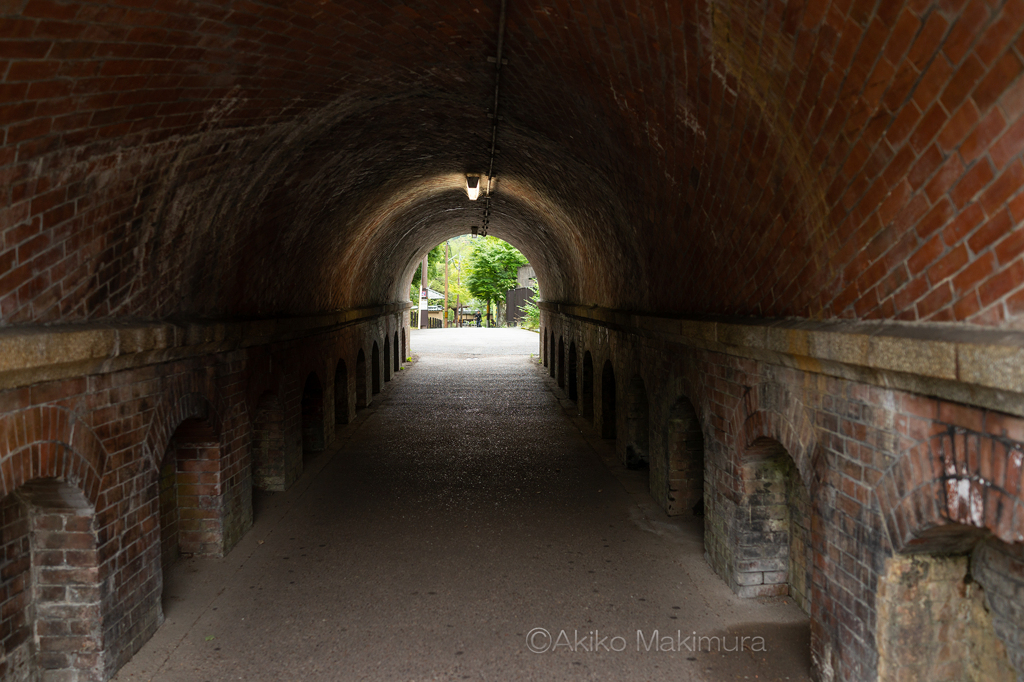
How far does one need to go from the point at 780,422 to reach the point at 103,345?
4641 mm

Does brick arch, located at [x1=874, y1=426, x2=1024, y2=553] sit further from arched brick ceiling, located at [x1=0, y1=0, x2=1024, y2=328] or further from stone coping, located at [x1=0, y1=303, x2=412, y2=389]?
stone coping, located at [x1=0, y1=303, x2=412, y2=389]

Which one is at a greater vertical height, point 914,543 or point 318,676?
point 914,543

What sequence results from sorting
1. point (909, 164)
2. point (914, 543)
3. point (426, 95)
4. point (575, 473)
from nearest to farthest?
point (909, 164)
point (914, 543)
point (426, 95)
point (575, 473)

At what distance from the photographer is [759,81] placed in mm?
4191

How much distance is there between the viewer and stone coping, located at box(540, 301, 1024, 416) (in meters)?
2.84

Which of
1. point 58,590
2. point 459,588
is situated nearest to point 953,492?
point 459,588

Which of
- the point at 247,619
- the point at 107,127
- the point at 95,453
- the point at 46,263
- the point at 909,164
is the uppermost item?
the point at 107,127

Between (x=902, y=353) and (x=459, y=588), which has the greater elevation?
(x=902, y=353)

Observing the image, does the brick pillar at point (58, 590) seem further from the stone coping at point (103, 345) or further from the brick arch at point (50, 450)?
the stone coping at point (103, 345)

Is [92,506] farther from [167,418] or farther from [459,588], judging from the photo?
[459,588]

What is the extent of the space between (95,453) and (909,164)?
506 cm

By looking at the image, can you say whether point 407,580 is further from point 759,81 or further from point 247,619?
point 759,81

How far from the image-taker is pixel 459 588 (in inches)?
251

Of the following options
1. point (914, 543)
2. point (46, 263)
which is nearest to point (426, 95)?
point (46, 263)
